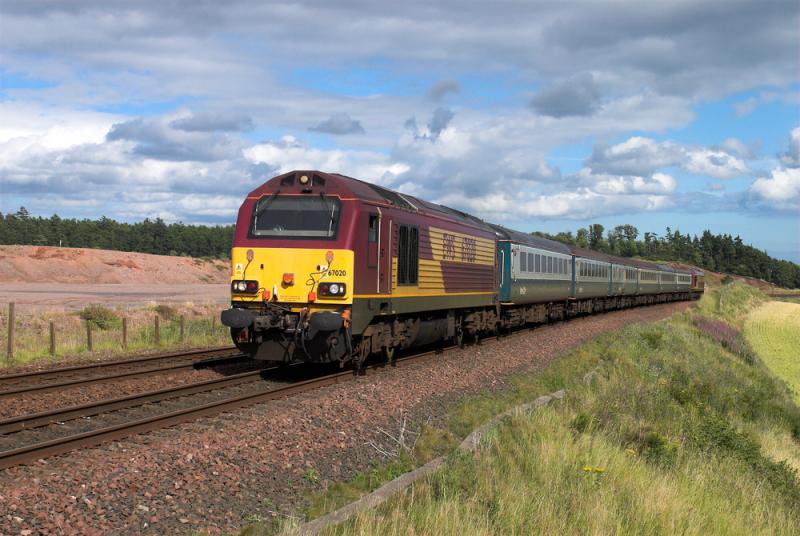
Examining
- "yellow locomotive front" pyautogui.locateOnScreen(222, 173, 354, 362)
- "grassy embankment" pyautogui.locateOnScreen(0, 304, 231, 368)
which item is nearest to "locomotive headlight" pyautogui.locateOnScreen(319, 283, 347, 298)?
"yellow locomotive front" pyautogui.locateOnScreen(222, 173, 354, 362)

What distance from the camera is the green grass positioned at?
108 feet

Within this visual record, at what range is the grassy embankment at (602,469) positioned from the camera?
6633 millimetres

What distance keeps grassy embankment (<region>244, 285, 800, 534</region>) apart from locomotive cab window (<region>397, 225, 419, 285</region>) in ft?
10.3

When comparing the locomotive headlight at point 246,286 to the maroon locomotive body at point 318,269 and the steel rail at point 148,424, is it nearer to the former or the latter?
the maroon locomotive body at point 318,269

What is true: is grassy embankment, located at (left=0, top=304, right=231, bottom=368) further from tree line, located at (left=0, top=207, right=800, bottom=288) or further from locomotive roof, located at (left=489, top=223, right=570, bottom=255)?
tree line, located at (left=0, top=207, right=800, bottom=288)

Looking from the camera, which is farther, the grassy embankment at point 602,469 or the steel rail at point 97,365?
the steel rail at point 97,365

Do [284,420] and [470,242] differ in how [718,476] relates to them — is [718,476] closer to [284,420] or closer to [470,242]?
[284,420]

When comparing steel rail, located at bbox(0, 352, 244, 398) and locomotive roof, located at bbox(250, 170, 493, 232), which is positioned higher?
locomotive roof, located at bbox(250, 170, 493, 232)

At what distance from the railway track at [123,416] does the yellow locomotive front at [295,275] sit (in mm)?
796

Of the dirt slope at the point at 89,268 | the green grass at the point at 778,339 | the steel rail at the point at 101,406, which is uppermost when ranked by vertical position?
the dirt slope at the point at 89,268

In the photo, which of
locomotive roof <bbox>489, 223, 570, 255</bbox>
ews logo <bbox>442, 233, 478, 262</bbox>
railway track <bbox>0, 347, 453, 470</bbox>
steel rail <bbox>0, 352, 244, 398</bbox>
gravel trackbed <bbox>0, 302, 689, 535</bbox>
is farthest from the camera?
locomotive roof <bbox>489, 223, 570, 255</bbox>

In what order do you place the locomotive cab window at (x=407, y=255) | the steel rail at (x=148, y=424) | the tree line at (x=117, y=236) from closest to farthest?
the steel rail at (x=148, y=424) → the locomotive cab window at (x=407, y=255) → the tree line at (x=117, y=236)

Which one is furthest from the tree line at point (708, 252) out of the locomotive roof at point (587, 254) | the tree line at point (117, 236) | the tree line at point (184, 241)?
the locomotive roof at point (587, 254)

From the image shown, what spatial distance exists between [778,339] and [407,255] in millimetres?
38560
